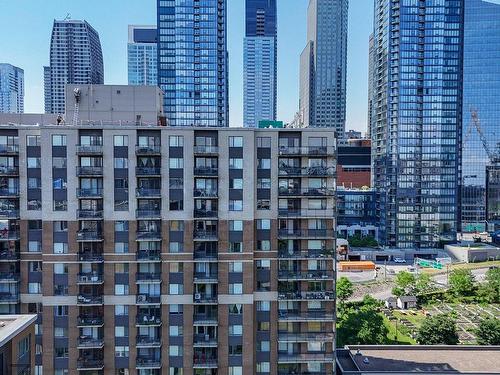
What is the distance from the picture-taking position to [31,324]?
110ft

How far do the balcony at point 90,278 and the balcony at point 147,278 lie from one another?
11.9 ft

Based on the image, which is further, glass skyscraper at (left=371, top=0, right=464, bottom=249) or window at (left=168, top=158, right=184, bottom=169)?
glass skyscraper at (left=371, top=0, right=464, bottom=249)

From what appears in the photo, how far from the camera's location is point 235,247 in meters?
45.8

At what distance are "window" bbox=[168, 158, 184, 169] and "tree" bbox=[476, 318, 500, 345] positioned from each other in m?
51.7

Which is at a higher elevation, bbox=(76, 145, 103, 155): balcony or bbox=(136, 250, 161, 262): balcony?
bbox=(76, 145, 103, 155): balcony

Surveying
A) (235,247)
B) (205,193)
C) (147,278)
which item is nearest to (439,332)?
(235,247)

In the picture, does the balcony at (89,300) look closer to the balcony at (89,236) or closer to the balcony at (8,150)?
the balcony at (89,236)

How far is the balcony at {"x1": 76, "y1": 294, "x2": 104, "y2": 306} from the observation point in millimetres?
44688

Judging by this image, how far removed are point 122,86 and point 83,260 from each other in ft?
64.4

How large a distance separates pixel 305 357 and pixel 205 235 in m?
17.3

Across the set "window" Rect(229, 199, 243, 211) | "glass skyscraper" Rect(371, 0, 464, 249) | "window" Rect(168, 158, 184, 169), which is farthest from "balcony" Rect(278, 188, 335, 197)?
"glass skyscraper" Rect(371, 0, 464, 249)

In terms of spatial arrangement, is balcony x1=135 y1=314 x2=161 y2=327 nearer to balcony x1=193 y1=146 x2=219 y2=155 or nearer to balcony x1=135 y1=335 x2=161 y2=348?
balcony x1=135 y1=335 x2=161 y2=348

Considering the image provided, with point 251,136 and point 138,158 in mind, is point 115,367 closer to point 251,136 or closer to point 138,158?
point 138,158

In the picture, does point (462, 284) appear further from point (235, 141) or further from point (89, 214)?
point (89, 214)
